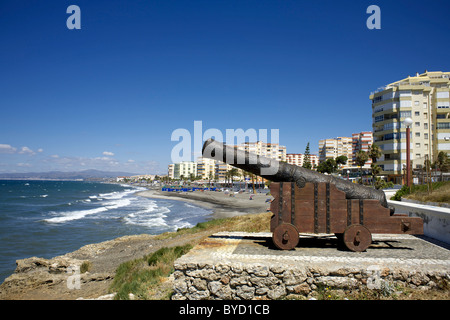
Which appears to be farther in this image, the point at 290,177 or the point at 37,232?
the point at 37,232

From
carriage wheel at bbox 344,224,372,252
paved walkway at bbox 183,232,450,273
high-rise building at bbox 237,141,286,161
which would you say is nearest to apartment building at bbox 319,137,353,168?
high-rise building at bbox 237,141,286,161

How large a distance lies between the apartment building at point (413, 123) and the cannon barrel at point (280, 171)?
146 ft

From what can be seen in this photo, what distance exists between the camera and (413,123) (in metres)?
47.2

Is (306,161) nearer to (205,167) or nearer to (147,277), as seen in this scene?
(147,277)

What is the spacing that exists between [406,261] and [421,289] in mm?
627

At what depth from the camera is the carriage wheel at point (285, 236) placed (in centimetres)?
597

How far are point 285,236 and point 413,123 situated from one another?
1976 inches

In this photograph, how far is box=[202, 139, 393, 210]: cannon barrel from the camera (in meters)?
6.22

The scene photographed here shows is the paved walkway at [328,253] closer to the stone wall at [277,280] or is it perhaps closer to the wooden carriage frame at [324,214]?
the stone wall at [277,280]

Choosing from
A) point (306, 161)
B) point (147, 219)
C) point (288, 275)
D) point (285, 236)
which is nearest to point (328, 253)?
point (285, 236)
